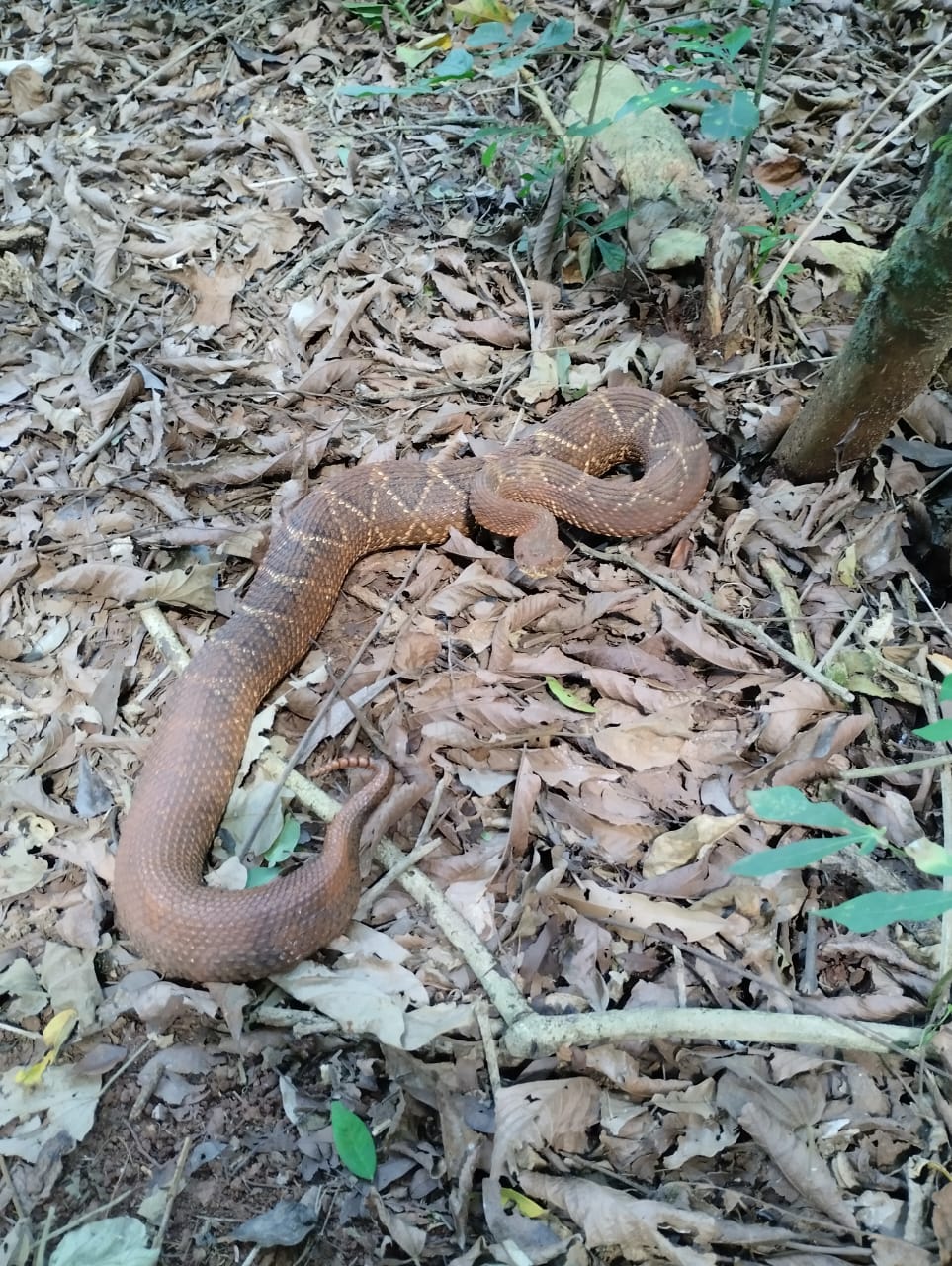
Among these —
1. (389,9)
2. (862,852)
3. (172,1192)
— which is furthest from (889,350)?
(389,9)

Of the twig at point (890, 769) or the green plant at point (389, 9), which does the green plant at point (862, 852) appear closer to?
the twig at point (890, 769)

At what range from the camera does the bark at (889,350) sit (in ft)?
11.9

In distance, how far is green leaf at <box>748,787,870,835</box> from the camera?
222 centimetres

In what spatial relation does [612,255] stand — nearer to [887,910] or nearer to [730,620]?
[730,620]

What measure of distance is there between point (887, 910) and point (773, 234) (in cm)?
431

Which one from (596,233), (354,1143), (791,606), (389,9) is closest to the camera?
(354,1143)

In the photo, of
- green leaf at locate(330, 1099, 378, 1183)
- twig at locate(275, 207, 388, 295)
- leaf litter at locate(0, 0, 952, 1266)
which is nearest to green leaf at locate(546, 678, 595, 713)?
leaf litter at locate(0, 0, 952, 1266)

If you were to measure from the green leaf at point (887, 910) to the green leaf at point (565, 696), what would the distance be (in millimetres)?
1885

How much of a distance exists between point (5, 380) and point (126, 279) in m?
1.23

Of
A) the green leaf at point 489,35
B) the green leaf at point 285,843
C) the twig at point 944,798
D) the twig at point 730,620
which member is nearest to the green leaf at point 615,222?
the green leaf at point 489,35

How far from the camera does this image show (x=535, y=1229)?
255cm

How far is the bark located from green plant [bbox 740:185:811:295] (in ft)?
3.69

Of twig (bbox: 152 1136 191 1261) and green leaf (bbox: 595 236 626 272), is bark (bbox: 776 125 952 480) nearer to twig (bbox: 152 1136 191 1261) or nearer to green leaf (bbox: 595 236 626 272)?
green leaf (bbox: 595 236 626 272)

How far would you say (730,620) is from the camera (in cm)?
416
